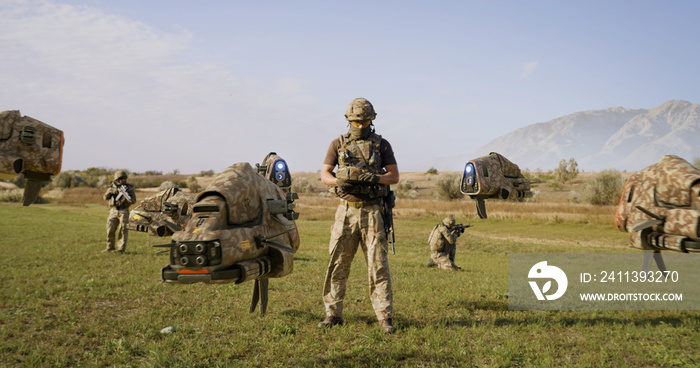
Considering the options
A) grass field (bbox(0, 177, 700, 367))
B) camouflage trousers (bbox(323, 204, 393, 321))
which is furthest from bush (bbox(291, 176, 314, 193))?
camouflage trousers (bbox(323, 204, 393, 321))

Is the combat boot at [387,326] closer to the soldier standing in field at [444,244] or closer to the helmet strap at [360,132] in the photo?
→ the helmet strap at [360,132]

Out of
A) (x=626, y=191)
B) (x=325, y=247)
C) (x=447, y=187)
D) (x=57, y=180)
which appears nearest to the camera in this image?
(x=626, y=191)

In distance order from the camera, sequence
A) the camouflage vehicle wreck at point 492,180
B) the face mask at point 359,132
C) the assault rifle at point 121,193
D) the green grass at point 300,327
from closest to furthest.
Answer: the green grass at point 300,327
the face mask at point 359,132
the camouflage vehicle wreck at point 492,180
the assault rifle at point 121,193

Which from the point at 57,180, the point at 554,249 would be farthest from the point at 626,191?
the point at 57,180

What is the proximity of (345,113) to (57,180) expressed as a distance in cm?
6897

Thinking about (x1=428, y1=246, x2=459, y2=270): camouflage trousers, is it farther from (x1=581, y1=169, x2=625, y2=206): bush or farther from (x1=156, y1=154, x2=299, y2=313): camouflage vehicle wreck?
(x1=581, y1=169, x2=625, y2=206): bush

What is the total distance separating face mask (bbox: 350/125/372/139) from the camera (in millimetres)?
7902

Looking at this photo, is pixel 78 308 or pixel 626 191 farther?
pixel 78 308

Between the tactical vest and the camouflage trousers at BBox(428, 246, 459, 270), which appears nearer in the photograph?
the tactical vest

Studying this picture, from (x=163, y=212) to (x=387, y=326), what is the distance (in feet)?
13.9

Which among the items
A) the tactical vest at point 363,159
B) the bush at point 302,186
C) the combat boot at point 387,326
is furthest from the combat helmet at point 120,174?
the bush at point 302,186

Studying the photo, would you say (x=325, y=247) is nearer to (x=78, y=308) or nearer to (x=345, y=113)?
(x=78, y=308)

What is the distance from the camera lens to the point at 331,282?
8.12 m

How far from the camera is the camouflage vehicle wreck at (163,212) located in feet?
22.5
